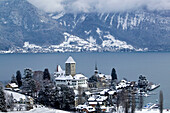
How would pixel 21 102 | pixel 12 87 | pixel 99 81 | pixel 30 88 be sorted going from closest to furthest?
pixel 21 102 → pixel 30 88 → pixel 12 87 → pixel 99 81

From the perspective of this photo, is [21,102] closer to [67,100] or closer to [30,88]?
[67,100]

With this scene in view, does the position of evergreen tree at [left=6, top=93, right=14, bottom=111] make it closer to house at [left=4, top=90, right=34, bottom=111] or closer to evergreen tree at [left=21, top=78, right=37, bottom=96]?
house at [left=4, top=90, right=34, bottom=111]

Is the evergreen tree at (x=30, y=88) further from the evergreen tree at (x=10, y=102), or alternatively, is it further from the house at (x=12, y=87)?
the evergreen tree at (x=10, y=102)

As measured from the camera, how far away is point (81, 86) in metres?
58.0

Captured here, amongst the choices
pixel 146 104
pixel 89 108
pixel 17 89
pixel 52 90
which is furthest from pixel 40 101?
pixel 146 104

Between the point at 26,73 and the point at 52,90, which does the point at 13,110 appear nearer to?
the point at 52,90

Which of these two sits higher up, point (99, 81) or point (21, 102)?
point (99, 81)

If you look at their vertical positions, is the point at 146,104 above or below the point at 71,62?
below

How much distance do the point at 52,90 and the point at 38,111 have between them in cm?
814

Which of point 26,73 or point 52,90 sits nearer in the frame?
point 52,90

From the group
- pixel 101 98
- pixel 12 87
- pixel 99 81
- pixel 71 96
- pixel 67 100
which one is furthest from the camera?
pixel 99 81

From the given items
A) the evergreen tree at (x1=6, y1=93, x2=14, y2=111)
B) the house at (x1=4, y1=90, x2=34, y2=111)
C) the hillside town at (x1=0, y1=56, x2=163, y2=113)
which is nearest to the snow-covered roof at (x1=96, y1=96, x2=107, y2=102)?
the hillside town at (x1=0, y1=56, x2=163, y2=113)

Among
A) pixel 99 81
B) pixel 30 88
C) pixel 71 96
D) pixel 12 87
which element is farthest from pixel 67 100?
pixel 99 81

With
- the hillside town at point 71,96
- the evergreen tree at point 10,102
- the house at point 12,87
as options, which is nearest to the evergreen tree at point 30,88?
the hillside town at point 71,96
